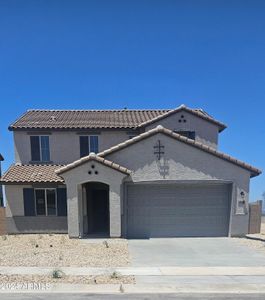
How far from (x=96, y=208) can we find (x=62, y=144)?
4.31m

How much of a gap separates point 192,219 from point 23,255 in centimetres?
790

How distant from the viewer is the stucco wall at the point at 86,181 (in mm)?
13188

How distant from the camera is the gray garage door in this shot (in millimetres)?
13891

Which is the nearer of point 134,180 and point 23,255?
point 23,255

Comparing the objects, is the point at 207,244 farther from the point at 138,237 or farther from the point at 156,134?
the point at 156,134

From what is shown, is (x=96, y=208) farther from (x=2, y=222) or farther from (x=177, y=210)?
(x=2, y=222)

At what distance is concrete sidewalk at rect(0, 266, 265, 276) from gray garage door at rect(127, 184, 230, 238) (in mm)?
5314

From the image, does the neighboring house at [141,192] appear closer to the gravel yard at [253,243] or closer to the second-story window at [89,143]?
the gravel yard at [253,243]

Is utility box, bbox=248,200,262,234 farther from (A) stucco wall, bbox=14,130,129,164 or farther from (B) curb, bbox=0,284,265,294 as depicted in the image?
(A) stucco wall, bbox=14,130,129,164

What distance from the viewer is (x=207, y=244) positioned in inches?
483

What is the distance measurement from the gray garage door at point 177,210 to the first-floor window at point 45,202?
416cm

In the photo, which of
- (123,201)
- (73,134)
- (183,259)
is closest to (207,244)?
(183,259)

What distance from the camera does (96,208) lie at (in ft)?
51.6

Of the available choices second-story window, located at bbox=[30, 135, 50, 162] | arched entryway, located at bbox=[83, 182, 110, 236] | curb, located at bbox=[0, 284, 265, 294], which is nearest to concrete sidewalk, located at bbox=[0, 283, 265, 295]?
curb, located at bbox=[0, 284, 265, 294]
